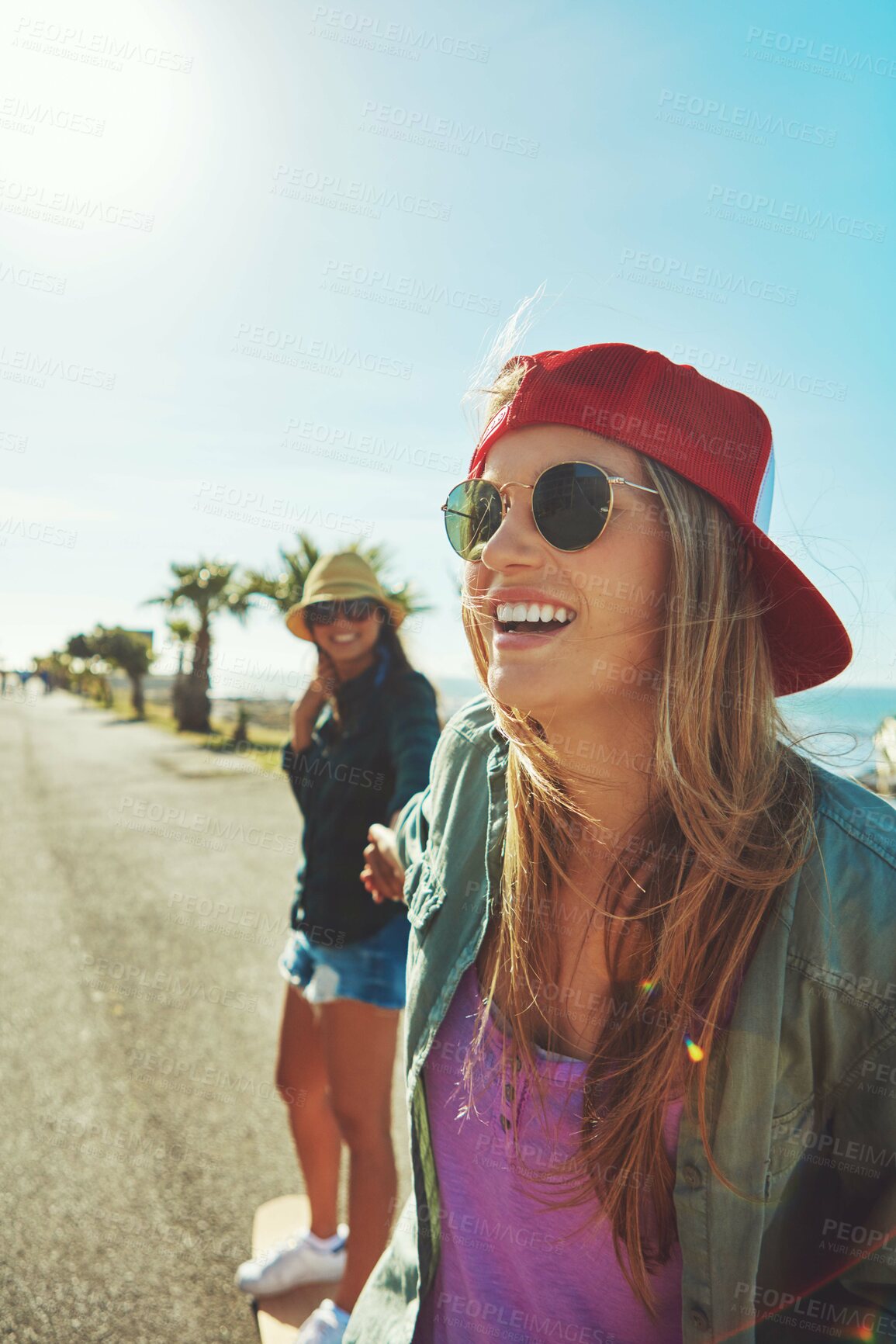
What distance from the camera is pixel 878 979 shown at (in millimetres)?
1106

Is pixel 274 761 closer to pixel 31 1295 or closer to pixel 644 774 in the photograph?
pixel 31 1295

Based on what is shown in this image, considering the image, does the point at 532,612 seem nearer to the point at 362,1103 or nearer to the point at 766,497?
the point at 766,497

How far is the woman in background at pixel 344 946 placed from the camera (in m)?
2.46

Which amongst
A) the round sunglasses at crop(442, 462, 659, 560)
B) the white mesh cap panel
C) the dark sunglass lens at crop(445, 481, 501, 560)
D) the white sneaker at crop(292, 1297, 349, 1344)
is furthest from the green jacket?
the white sneaker at crop(292, 1297, 349, 1344)

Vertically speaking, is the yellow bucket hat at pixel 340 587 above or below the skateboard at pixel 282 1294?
above

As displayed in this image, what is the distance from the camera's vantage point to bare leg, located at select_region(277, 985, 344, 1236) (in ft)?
9.11

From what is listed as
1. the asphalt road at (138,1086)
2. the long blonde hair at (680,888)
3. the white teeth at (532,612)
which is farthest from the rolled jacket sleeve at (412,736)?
the asphalt road at (138,1086)

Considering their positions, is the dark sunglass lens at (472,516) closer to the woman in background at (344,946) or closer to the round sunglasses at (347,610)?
the woman in background at (344,946)

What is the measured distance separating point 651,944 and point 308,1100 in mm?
2013

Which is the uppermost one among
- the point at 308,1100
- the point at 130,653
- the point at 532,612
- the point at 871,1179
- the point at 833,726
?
the point at 532,612

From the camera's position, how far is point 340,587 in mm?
3002

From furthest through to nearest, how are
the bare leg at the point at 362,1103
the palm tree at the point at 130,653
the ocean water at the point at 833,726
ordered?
the palm tree at the point at 130,653, the bare leg at the point at 362,1103, the ocean water at the point at 833,726

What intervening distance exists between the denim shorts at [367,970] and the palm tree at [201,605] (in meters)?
25.3

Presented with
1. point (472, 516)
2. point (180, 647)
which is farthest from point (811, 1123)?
point (180, 647)
